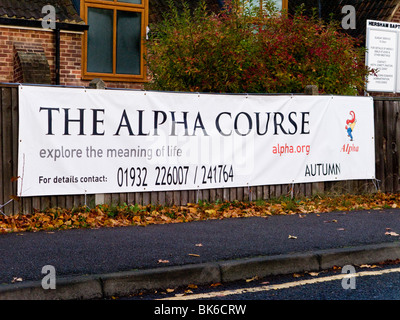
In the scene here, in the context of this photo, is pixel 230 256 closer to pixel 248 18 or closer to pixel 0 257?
pixel 0 257

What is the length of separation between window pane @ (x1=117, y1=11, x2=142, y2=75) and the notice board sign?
19.0 feet

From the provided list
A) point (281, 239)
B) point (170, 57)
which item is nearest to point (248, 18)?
point (170, 57)

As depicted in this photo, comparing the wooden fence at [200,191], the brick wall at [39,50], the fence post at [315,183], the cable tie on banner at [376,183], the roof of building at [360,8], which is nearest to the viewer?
the wooden fence at [200,191]

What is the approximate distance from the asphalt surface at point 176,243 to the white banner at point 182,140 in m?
1.14

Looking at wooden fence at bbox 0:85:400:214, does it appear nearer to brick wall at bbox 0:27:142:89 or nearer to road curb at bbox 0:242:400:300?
road curb at bbox 0:242:400:300

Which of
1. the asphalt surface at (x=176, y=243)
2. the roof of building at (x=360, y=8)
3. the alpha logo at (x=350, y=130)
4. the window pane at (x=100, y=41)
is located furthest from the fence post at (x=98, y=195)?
the roof of building at (x=360, y=8)

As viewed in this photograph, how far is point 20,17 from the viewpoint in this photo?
45.5 feet

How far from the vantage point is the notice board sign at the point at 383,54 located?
587 inches

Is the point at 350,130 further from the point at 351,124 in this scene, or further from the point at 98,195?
the point at 98,195

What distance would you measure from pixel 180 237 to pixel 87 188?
6.75 ft

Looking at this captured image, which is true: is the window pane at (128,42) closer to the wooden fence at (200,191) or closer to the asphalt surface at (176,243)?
the wooden fence at (200,191)

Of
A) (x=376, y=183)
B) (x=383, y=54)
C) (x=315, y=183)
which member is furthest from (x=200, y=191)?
(x=383, y=54)

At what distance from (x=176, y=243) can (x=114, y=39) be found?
9.44 m

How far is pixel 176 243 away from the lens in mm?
7035
